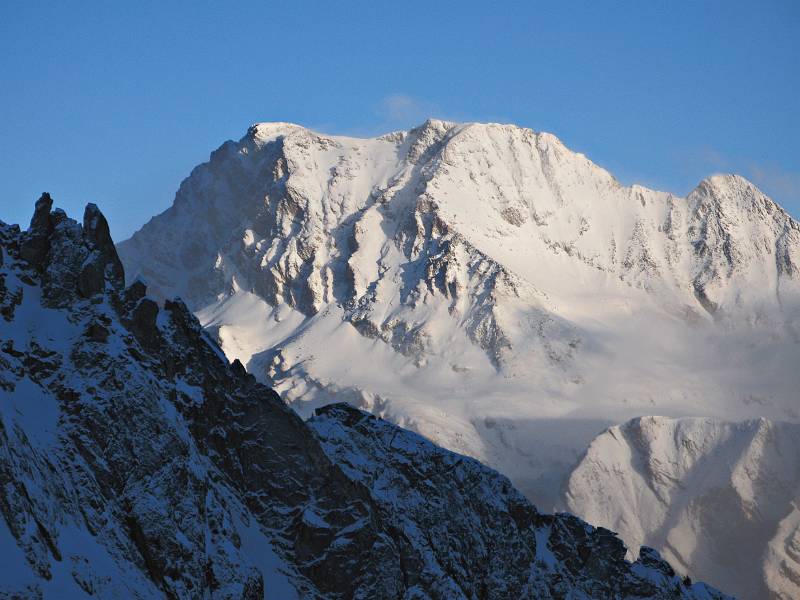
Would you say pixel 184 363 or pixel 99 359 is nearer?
pixel 99 359

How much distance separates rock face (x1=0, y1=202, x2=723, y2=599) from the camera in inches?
5723

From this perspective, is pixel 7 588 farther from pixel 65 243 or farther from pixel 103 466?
pixel 65 243

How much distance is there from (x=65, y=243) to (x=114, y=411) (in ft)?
59.9

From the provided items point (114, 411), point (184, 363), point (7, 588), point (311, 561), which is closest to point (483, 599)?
point (311, 561)

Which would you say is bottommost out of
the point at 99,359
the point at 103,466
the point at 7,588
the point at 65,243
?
the point at 7,588

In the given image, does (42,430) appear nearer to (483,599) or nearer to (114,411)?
(114,411)

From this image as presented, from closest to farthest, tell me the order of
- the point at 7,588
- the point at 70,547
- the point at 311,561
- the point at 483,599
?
the point at 7,588
the point at 70,547
the point at 311,561
the point at 483,599

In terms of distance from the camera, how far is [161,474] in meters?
157

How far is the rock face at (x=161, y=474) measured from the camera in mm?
145375

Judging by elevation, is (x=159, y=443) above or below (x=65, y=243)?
below

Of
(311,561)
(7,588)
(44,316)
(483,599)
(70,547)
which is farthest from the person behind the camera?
(483,599)

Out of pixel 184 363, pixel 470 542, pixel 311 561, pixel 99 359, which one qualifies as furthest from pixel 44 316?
pixel 470 542

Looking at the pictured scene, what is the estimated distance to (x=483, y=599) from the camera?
644ft

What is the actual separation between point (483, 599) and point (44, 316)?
192 ft
